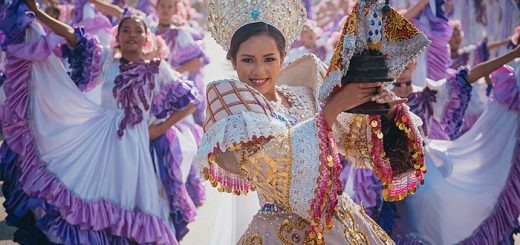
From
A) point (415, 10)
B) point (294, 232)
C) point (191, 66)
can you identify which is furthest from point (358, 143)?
point (191, 66)

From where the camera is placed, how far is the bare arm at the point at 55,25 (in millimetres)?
5312

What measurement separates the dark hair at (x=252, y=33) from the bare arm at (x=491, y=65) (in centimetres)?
257

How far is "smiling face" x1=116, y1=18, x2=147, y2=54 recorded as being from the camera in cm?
572

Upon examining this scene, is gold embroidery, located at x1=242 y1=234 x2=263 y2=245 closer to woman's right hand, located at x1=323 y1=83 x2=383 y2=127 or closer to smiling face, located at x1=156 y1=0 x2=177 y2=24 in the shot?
A: woman's right hand, located at x1=323 y1=83 x2=383 y2=127

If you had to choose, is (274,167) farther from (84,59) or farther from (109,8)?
(109,8)

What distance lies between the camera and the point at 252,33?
283 centimetres

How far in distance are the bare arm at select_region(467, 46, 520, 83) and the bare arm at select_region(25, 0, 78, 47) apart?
257cm

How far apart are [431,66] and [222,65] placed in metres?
10.6

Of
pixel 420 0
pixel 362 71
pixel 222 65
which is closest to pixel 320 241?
pixel 362 71

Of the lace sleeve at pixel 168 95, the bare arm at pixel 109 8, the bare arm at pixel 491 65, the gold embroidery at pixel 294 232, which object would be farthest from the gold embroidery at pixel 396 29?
the bare arm at pixel 109 8

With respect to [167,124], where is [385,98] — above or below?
above

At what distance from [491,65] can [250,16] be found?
2.70 m

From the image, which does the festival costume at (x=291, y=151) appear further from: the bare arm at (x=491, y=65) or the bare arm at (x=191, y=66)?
the bare arm at (x=191, y=66)

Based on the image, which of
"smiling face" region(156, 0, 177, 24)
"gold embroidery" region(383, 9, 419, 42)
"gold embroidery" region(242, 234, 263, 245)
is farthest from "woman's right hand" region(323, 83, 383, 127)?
"smiling face" region(156, 0, 177, 24)
